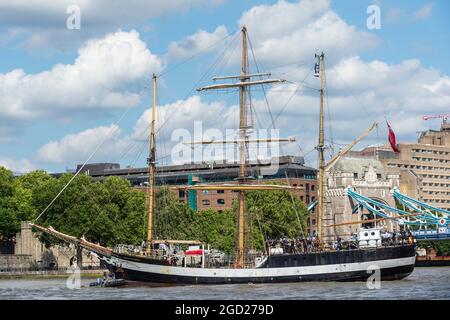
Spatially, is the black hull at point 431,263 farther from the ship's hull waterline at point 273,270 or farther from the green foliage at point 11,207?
the ship's hull waterline at point 273,270

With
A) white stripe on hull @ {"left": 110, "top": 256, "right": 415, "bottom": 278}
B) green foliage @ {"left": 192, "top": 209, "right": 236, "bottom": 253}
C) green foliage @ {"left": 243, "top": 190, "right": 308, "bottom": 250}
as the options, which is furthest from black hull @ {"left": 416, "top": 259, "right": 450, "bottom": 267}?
white stripe on hull @ {"left": 110, "top": 256, "right": 415, "bottom": 278}

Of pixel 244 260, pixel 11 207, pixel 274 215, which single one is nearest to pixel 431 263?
pixel 274 215

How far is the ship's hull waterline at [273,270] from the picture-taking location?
85.6 m

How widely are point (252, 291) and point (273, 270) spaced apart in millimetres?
11833

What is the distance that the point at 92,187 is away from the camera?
126062 millimetres

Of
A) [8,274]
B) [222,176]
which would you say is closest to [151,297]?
[8,274]

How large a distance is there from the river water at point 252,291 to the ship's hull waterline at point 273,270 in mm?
1395

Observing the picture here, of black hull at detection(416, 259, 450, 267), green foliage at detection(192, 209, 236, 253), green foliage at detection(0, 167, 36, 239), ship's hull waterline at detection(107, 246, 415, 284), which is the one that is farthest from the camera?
black hull at detection(416, 259, 450, 267)

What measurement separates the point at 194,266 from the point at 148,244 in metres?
4.61

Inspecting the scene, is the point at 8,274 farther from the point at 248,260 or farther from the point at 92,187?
the point at 248,260

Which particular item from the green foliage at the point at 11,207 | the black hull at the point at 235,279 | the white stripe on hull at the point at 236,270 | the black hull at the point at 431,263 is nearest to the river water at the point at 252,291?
the black hull at the point at 235,279

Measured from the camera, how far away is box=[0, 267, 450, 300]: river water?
→ 68438mm

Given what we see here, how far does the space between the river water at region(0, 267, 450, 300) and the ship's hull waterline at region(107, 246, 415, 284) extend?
1395mm

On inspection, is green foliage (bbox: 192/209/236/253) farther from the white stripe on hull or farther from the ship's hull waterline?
the ship's hull waterline
